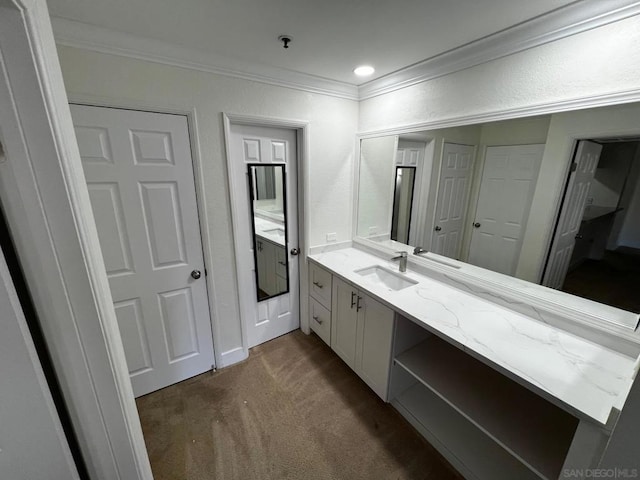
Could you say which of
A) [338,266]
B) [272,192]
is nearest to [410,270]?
[338,266]

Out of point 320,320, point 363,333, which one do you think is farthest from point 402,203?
point 320,320

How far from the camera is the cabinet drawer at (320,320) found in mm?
2262

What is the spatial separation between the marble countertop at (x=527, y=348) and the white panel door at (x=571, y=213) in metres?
0.29

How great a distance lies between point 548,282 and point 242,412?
2035mm

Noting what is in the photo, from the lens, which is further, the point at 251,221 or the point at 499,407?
the point at 251,221

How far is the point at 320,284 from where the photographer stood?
227 centimetres

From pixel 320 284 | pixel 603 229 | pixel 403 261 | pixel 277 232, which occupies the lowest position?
pixel 320 284

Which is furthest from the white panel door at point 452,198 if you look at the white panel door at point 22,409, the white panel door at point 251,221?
the white panel door at point 22,409

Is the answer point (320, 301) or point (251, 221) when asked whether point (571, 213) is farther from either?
point (251, 221)

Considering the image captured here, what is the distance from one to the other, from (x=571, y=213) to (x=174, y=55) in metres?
2.36

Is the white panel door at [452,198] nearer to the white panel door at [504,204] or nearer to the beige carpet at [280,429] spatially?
the white panel door at [504,204]

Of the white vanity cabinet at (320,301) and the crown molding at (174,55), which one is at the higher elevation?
the crown molding at (174,55)

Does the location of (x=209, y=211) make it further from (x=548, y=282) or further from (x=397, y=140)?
(x=548, y=282)

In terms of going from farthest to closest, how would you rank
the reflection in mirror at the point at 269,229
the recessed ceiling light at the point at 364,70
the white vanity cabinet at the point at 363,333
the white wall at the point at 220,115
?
the reflection in mirror at the point at 269,229
the recessed ceiling light at the point at 364,70
the white vanity cabinet at the point at 363,333
the white wall at the point at 220,115
